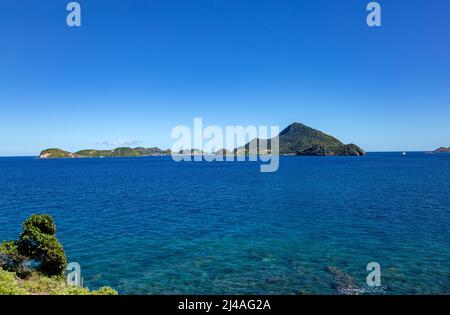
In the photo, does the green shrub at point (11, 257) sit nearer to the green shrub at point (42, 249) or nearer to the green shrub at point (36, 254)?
the green shrub at point (36, 254)

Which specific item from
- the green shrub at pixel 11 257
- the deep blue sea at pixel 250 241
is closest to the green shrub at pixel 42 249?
the green shrub at pixel 11 257

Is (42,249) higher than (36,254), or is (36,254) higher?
(42,249)

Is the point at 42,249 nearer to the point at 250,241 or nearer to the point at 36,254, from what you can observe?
the point at 36,254

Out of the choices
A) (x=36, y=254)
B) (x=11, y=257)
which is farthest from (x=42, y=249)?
(x=11, y=257)

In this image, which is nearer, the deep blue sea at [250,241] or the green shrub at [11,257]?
the green shrub at [11,257]

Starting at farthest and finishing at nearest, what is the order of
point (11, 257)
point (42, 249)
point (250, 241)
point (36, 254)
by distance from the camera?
1. point (250, 241)
2. point (36, 254)
3. point (42, 249)
4. point (11, 257)

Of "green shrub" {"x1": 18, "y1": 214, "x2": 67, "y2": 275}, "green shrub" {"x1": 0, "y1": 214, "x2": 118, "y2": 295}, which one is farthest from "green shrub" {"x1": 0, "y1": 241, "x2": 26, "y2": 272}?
"green shrub" {"x1": 18, "y1": 214, "x2": 67, "y2": 275}

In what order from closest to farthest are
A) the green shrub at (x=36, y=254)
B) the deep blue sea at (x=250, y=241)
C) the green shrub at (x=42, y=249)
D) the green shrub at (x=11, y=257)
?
the green shrub at (x=36, y=254)
the green shrub at (x=11, y=257)
the green shrub at (x=42, y=249)
the deep blue sea at (x=250, y=241)

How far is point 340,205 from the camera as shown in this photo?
74.9m

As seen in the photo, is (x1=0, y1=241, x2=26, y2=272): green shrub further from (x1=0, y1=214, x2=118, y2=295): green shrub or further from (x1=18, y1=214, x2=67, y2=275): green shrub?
(x1=18, y1=214, x2=67, y2=275): green shrub

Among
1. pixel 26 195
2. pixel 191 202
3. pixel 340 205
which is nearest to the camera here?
pixel 340 205
